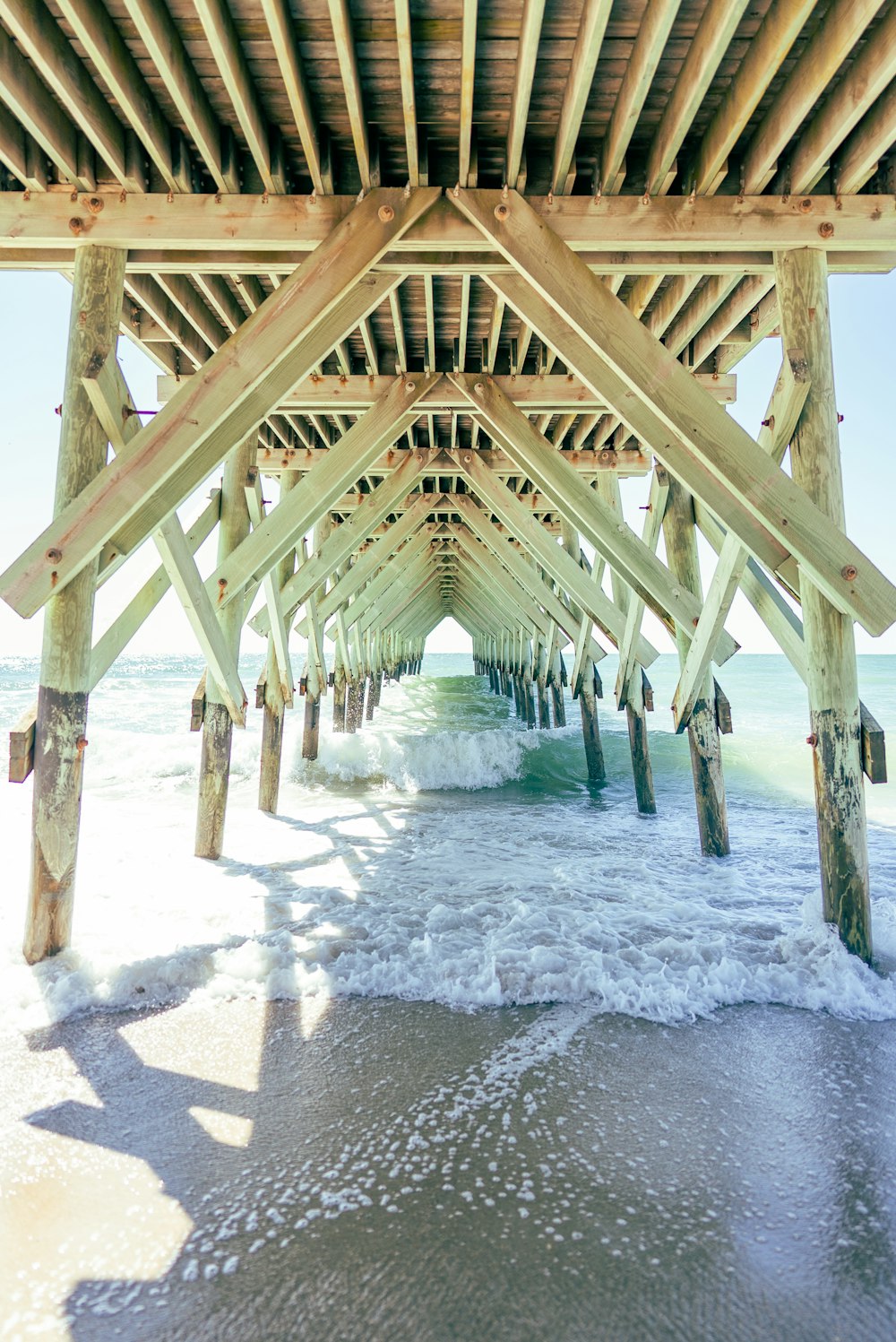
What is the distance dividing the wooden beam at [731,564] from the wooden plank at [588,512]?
0.37 meters

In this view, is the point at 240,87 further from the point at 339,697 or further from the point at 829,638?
the point at 339,697

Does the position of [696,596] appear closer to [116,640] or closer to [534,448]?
[534,448]

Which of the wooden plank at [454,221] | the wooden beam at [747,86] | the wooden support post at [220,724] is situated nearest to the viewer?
the wooden beam at [747,86]

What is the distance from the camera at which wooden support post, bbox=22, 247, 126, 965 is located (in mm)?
3604

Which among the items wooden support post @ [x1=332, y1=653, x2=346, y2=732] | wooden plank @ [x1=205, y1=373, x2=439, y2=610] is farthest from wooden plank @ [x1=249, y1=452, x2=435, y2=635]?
wooden support post @ [x1=332, y1=653, x2=346, y2=732]

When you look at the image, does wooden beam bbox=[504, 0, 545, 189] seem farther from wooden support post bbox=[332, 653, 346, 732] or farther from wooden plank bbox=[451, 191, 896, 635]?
wooden support post bbox=[332, 653, 346, 732]

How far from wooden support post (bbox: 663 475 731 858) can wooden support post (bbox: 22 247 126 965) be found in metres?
3.99

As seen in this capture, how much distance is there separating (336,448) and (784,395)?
319 cm

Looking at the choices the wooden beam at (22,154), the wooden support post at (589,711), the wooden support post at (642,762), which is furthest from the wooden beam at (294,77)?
the wooden support post at (589,711)

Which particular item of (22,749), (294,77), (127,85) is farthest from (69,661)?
(294,77)

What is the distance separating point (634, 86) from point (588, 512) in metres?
2.92

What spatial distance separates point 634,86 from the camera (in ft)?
9.50

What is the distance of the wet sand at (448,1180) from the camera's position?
1.69 m

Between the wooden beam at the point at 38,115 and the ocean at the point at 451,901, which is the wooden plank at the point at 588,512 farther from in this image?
the wooden beam at the point at 38,115
